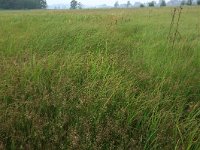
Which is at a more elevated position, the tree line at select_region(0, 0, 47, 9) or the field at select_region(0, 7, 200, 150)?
the field at select_region(0, 7, 200, 150)

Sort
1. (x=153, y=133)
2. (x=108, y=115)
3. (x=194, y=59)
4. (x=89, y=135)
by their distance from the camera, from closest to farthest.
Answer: (x=89, y=135) → (x=153, y=133) → (x=108, y=115) → (x=194, y=59)

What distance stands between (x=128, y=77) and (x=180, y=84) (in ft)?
1.75

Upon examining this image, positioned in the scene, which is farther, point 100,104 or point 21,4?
point 21,4

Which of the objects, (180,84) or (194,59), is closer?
(180,84)

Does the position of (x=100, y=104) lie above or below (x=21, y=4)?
above

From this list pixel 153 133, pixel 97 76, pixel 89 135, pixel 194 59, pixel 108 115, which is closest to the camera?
pixel 89 135

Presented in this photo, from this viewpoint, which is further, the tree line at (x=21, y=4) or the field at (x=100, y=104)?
the tree line at (x=21, y=4)

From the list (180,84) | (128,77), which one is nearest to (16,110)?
(128,77)

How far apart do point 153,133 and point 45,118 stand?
0.81 meters

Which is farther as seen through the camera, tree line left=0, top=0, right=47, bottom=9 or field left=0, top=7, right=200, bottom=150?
tree line left=0, top=0, right=47, bottom=9

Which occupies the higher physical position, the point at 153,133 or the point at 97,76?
the point at 97,76

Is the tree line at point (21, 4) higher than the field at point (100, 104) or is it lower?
Answer: lower

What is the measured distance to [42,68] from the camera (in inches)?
122

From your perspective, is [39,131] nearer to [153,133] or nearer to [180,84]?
[153,133]
